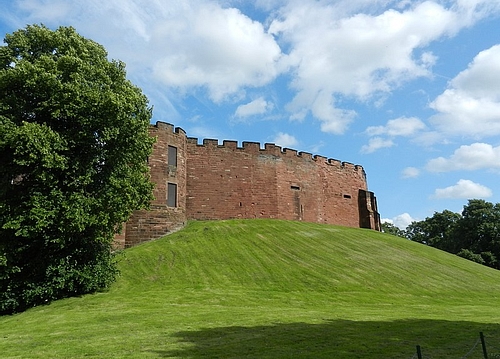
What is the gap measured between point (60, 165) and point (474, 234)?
6200cm

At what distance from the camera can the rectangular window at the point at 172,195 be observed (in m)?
30.7

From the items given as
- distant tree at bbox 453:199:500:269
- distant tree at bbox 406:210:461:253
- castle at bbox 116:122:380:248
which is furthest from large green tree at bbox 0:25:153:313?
distant tree at bbox 406:210:461:253

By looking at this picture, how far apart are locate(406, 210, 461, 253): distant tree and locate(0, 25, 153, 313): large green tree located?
2451 inches

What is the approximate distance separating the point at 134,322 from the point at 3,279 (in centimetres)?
782

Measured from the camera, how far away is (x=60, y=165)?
17141mm

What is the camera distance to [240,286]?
20.0 m

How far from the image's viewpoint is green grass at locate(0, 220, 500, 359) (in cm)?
973

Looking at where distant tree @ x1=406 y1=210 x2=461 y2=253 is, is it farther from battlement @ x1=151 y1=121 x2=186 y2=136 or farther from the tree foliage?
battlement @ x1=151 y1=121 x2=186 y2=136

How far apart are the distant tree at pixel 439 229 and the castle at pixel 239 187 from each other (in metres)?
30.9

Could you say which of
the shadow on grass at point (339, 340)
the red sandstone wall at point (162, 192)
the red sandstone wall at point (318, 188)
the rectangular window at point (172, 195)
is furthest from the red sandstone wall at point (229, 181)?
the shadow on grass at point (339, 340)

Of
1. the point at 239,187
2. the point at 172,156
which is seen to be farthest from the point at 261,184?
the point at 172,156

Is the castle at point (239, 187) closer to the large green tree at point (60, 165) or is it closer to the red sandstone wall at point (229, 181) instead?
the red sandstone wall at point (229, 181)

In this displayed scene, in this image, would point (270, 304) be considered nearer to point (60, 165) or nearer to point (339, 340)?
point (339, 340)

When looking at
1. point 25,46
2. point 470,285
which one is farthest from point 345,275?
point 25,46
